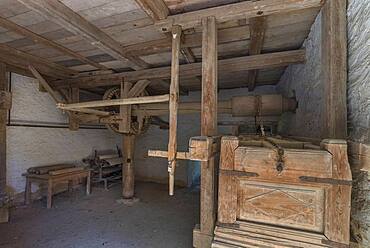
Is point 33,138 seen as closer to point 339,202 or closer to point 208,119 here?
point 208,119

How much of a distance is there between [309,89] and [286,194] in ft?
4.69

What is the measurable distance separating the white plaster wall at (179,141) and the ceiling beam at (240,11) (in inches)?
121

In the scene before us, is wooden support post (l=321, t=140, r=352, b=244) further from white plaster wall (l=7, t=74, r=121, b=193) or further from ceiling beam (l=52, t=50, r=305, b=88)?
white plaster wall (l=7, t=74, r=121, b=193)

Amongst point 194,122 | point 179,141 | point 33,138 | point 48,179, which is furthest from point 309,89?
point 33,138

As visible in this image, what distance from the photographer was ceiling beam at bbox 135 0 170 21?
1.55 metres

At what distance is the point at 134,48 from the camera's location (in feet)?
8.24

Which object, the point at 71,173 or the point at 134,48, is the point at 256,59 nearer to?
the point at 134,48

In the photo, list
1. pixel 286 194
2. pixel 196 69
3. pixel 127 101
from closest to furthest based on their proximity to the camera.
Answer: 1. pixel 286 194
2. pixel 127 101
3. pixel 196 69

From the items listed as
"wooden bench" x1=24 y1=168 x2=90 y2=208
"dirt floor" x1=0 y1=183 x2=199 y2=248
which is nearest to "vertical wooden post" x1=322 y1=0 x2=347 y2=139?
"dirt floor" x1=0 y1=183 x2=199 y2=248

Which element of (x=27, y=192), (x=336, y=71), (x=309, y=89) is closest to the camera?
(x=336, y=71)

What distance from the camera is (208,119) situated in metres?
1.62

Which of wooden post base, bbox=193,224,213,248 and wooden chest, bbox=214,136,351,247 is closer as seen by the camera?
wooden chest, bbox=214,136,351,247

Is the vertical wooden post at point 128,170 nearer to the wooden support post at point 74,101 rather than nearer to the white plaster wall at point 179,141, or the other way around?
the wooden support post at point 74,101

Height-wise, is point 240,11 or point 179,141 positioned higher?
point 240,11
